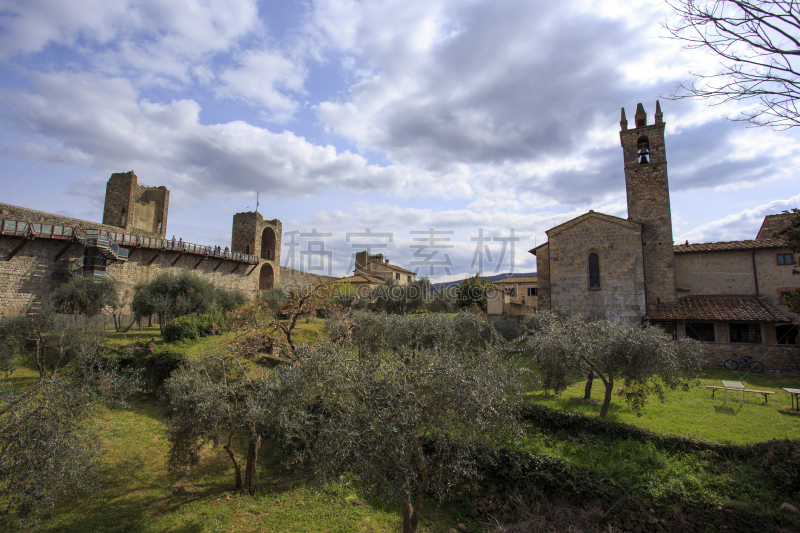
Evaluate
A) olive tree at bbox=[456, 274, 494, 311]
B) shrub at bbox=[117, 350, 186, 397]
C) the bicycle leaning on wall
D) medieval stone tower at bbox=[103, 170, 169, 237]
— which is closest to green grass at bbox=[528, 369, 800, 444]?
the bicycle leaning on wall

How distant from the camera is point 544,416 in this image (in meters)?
11.0

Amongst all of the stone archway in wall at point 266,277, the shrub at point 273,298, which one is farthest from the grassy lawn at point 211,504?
the stone archway in wall at point 266,277

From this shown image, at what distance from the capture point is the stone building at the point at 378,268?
44062mm

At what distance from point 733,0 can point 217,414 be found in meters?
10.4

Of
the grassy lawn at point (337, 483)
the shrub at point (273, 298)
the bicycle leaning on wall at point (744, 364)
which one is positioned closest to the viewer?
the grassy lawn at point (337, 483)

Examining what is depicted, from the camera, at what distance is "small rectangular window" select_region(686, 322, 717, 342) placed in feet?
59.9

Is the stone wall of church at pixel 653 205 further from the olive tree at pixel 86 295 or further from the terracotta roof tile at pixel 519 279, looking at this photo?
the olive tree at pixel 86 295

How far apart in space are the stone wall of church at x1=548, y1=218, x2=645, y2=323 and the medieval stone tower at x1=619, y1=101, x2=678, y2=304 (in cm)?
142

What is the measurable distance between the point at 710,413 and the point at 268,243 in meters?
35.8

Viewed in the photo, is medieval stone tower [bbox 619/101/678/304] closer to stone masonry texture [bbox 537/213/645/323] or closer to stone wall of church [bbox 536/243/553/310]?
stone masonry texture [bbox 537/213/645/323]

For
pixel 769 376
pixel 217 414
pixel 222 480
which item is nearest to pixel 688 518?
pixel 217 414

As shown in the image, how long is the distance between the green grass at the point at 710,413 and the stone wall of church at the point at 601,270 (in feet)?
20.3

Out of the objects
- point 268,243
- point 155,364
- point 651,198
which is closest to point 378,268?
point 268,243

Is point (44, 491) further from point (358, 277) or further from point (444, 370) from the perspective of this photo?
point (358, 277)
